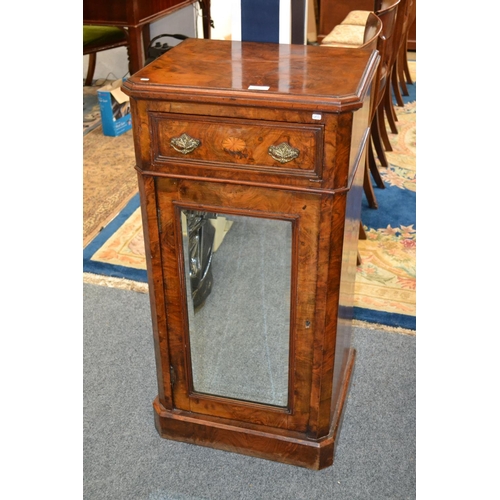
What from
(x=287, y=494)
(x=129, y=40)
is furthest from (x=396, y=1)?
(x=287, y=494)

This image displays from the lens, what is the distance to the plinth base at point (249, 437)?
1.90 metres

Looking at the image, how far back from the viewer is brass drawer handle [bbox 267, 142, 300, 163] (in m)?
1.46

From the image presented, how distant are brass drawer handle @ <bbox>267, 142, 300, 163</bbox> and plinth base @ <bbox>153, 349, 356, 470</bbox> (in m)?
0.85

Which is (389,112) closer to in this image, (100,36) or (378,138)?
(378,138)

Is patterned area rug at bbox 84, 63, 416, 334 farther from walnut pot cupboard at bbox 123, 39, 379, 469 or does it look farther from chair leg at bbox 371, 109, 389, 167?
walnut pot cupboard at bbox 123, 39, 379, 469

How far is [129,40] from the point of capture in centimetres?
386

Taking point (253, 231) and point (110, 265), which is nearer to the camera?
point (253, 231)

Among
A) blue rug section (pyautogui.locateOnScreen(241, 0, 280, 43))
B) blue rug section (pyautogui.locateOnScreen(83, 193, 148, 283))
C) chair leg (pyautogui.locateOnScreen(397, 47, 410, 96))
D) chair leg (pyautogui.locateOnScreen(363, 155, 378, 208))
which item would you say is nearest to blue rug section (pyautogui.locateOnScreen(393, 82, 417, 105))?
chair leg (pyautogui.locateOnScreen(397, 47, 410, 96))

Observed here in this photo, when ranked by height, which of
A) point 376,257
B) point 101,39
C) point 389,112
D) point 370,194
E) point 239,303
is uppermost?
point 101,39

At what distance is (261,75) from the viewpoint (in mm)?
1546

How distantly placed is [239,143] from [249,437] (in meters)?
0.91

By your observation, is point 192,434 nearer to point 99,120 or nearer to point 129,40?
point 129,40

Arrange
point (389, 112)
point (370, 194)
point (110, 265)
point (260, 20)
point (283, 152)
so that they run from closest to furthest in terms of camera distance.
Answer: point (283, 152) < point (260, 20) < point (110, 265) < point (370, 194) < point (389, 112)

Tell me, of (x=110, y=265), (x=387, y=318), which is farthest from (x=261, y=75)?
(x=110, y=265)
